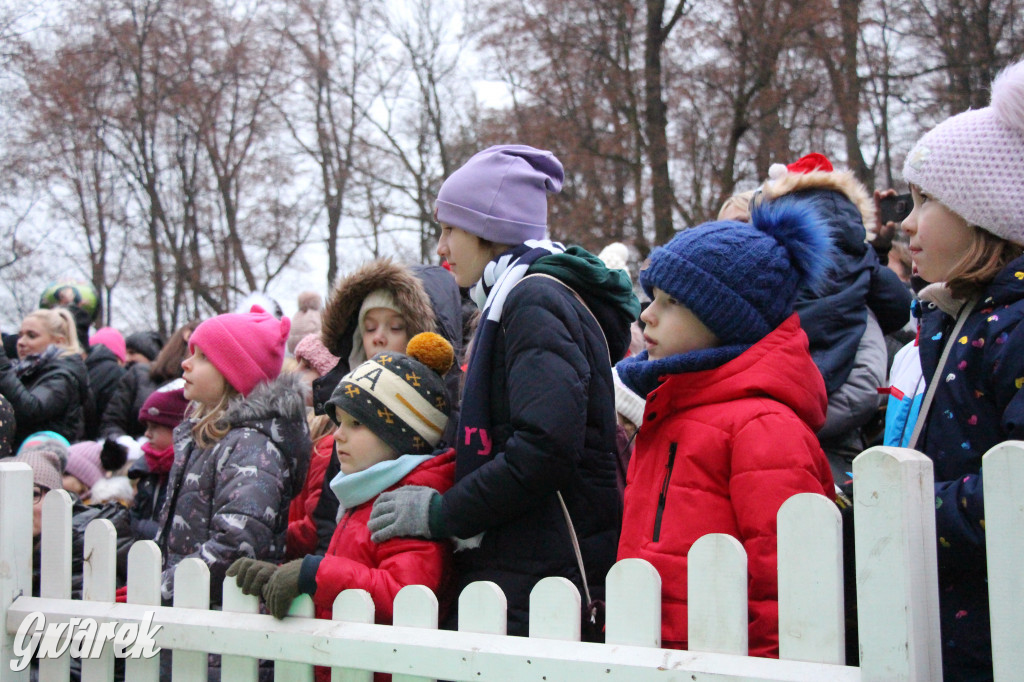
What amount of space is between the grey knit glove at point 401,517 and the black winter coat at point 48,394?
3.45 metres

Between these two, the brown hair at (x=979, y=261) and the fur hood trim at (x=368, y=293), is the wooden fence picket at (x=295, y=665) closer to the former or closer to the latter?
the fur hood trim at (x=368, y=293)

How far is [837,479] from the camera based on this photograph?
3037 millimetres

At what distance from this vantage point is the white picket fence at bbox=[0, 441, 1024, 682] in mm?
1535

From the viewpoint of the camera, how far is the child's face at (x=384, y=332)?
339cm

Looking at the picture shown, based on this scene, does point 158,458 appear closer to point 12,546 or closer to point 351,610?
point 12,546

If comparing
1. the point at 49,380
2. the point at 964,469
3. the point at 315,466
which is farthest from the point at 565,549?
the point at 49,380

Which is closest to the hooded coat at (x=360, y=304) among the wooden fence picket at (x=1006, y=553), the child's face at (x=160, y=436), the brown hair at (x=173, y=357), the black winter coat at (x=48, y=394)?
the child's face at (x=160, y=436)

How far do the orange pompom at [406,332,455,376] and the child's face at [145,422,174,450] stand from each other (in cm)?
178

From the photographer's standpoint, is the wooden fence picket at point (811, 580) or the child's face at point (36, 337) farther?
the child's face at point (36, 337)

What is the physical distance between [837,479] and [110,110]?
15.4m

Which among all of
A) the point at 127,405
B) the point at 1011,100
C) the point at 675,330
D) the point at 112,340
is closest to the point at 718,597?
the point at 675,330

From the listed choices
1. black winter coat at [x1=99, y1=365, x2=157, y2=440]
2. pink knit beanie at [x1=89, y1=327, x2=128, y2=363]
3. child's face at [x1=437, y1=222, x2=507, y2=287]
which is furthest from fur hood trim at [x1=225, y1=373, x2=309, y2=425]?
pink knit beanie at [x1=89, y1=327, x2=128, y2=363]

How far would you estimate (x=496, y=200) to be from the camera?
9.59 ft

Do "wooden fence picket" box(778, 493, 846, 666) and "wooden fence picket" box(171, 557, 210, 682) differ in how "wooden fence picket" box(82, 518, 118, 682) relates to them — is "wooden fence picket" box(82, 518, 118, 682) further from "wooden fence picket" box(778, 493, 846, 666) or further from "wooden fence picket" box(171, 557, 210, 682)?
"wooden fence picket" box(778, 493, 846, 666)
